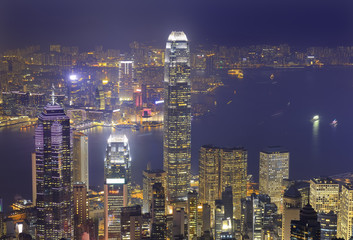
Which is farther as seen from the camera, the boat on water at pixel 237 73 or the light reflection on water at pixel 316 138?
the boat on water at pixel 237 73

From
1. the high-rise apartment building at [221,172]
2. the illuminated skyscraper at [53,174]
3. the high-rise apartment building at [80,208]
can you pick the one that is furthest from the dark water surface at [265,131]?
Result: the high-rise apartment building at [80,208]

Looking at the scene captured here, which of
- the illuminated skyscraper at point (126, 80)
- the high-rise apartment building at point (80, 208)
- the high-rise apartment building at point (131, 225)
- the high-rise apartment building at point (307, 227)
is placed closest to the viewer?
the high-rise apartment building at point (307, 227)

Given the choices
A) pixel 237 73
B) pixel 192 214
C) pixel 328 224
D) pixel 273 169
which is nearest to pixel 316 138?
pixel 273 169

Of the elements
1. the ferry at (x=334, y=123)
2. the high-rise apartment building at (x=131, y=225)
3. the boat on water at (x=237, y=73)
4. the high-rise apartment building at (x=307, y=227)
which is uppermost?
the boat on water at (x=237, y=73)

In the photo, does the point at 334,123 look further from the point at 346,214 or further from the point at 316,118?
the point at 346,214

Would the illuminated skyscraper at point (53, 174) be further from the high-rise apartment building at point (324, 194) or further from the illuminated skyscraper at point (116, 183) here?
the high-rise apartment building at point (324, 194)

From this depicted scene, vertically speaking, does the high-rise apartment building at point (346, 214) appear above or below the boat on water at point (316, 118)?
below

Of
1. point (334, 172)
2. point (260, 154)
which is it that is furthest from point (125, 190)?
point (334, 172)

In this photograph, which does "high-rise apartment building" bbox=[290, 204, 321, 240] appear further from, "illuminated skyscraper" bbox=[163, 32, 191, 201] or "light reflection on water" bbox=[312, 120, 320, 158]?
"illuminated skyscraper" bbox=[163, 32, 191, 201]
